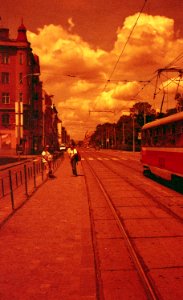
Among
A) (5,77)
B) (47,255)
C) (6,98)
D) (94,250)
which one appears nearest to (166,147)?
(94,250)

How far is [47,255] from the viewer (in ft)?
21.6

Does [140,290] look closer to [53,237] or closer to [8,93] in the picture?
[53,237]

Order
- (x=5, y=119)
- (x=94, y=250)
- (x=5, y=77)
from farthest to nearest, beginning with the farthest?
(x=5, y=77) → (x=5, y=119) → (x=94, y=250)

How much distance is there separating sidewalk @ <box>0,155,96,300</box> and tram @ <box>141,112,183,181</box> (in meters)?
4.46

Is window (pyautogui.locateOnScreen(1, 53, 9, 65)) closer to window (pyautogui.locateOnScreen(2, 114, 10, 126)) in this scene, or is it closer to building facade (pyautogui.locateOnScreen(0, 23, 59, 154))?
building facade (pyautogui.locateOnScreen(0, 23, 59, 154))

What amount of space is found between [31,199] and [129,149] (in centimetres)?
7437

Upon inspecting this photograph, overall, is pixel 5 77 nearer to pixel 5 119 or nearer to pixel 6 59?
pixel 6 59

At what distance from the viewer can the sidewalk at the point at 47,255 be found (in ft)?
16.4

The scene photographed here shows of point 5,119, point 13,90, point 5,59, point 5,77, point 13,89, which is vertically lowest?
point 5,119

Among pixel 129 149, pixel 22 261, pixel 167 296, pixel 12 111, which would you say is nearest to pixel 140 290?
pixel 167 296

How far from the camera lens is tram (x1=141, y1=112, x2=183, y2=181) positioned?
14.3 metres

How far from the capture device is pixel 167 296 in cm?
480

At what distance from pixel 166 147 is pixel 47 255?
34.2ft

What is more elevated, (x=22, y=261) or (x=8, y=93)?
(x=8, y=93)
